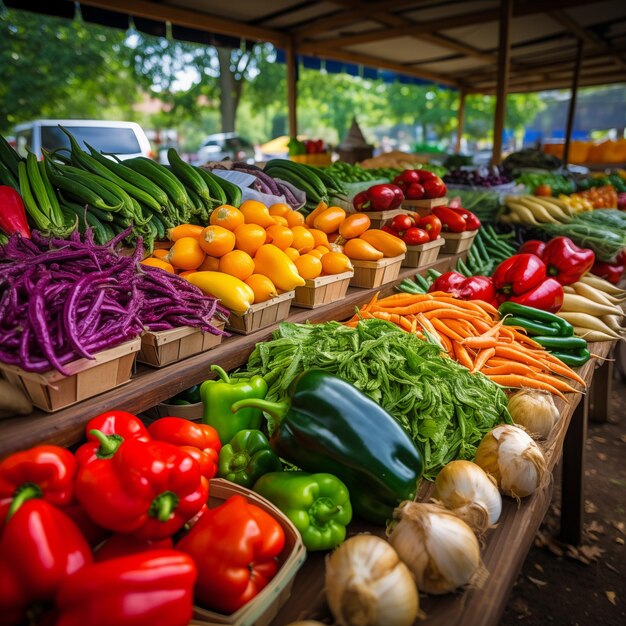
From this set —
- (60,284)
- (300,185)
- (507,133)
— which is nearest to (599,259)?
(300,185)

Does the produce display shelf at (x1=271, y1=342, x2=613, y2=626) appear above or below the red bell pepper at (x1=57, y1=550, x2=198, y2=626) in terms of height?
below

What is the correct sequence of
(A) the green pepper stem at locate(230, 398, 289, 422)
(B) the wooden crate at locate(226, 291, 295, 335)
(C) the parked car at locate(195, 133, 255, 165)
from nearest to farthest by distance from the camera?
(A) the green pepper stem at locate(230, 398, 289, 422)
(B) the wooden crate at locate(226, 291, 295, 335)
(C) the parked car at locate(195, 133, 255, 165)

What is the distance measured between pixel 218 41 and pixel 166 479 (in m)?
8.48

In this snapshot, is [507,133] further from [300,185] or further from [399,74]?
[300,185]

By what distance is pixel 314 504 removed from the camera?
5.07 feet

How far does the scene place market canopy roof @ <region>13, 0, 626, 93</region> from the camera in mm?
6793

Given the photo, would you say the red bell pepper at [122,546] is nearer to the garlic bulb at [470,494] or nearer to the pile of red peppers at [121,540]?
the pile of red peppers at [121,540]

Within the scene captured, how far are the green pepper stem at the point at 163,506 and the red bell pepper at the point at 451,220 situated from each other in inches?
146

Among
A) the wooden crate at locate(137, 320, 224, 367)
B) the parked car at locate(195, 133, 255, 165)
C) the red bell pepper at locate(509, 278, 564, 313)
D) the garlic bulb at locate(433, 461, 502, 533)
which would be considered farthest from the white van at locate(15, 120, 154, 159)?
the parked car at locate(195, 133, 255, 165)

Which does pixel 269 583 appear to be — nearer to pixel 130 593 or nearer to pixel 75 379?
pixel 130 593

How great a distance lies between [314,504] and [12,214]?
6.42 ft

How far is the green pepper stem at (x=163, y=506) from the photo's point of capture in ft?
3.95

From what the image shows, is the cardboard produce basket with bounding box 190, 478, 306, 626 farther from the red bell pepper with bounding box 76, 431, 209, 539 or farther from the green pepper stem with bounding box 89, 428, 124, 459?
the green pepper stem with bounding box 89, 428, 124, 459

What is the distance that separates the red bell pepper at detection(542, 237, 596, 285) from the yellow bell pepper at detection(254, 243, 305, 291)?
246 cm
